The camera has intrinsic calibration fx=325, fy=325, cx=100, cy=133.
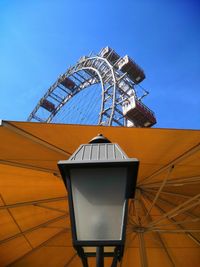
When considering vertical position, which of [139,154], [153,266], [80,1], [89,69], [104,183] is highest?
[89,69]

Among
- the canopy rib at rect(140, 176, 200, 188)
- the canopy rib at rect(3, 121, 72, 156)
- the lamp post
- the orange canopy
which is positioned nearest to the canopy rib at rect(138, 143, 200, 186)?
the orange canopy

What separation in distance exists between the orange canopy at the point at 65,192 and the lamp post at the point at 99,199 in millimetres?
1449

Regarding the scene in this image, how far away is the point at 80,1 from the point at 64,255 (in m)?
5.60

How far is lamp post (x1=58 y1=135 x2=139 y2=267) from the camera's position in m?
1.09

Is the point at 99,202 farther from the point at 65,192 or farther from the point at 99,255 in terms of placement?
the point at 65,192

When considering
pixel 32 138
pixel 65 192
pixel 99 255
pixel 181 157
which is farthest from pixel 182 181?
pixel 99 255

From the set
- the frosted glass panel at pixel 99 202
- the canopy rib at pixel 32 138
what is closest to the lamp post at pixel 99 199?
the frosted glass panel at pixel 99 202

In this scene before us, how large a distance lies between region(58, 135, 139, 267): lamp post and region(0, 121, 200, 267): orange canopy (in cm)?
145

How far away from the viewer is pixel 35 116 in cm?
3369

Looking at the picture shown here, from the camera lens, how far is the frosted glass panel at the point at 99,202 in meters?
1.10

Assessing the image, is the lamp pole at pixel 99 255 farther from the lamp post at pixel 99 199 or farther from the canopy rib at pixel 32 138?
the canopy rib at pixel 32 138

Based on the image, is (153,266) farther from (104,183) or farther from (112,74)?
(112,74)

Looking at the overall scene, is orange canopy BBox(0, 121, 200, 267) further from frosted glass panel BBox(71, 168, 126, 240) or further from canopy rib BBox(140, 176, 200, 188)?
frosted glass panel BBox(71, 168, 126, 240)

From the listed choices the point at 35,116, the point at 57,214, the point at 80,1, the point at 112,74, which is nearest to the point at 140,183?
the point at 57,214
